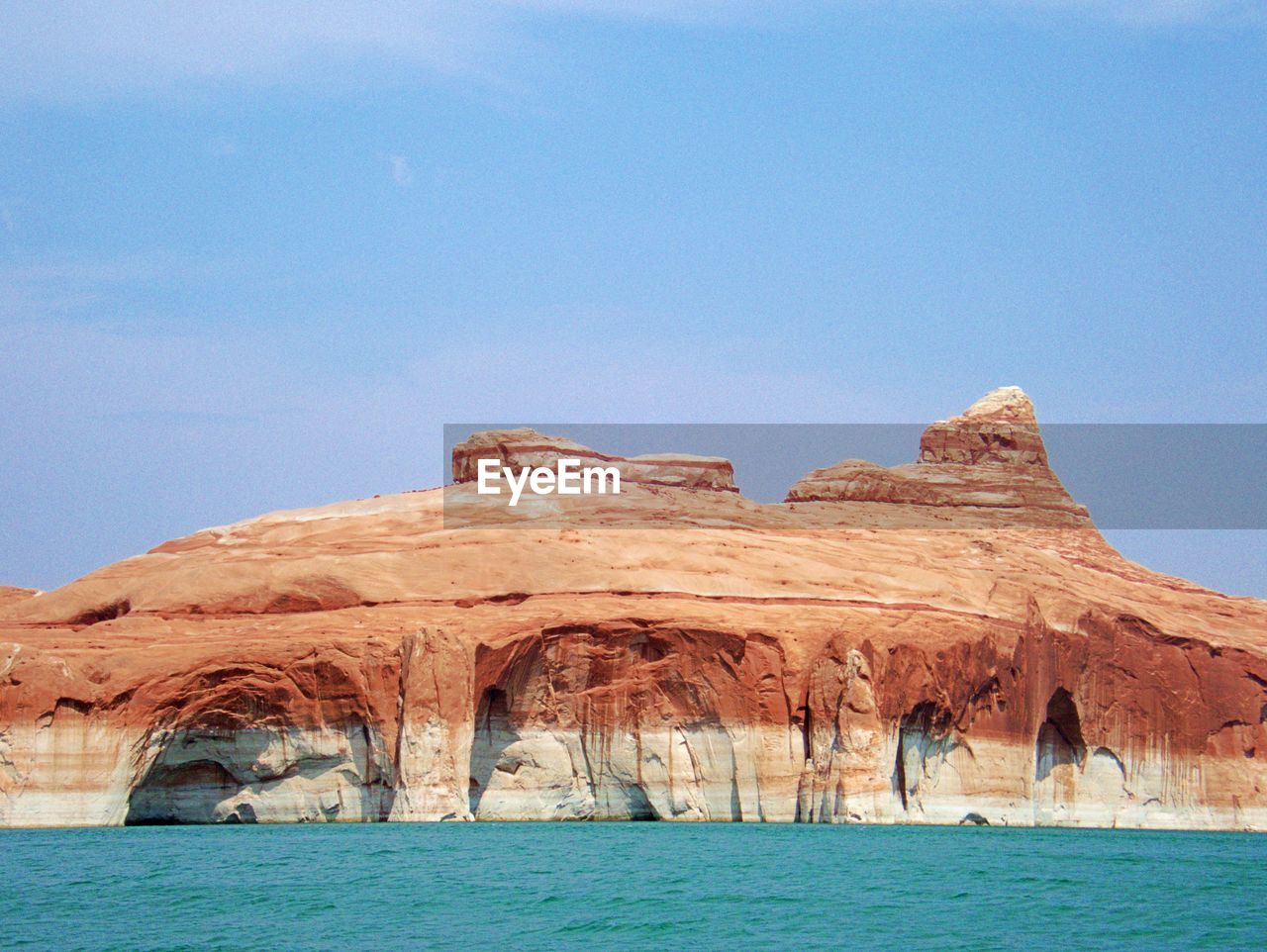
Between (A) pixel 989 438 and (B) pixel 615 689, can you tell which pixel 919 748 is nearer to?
(B) pixel 615 689

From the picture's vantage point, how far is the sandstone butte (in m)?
58.5

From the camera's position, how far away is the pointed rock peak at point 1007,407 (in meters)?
134

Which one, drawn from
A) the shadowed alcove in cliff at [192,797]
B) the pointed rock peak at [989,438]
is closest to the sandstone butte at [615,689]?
the shadowed alcove in cliff at [192,797]

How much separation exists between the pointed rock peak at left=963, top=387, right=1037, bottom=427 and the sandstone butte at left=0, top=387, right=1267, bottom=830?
139ft

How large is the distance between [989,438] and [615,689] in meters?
75.8

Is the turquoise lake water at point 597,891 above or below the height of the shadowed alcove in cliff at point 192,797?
below

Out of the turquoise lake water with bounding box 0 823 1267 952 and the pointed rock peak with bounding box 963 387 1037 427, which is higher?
the pointed rock peak with bounding box 963 387 1037 427

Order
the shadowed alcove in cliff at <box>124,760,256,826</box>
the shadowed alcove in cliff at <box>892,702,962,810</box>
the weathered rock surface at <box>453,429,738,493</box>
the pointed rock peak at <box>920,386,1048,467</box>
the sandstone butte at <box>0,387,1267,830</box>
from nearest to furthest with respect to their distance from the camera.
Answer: the sandstone butte at <box>0,387,1267,830</box>
the shadowed alcove in cliff at <box>124,760,256,826</box>
the shadowed alcove in cliff at <box>892,702,962,810</box>
the weathered rock surface at <box>453,429,738,493</box>
the pointed rock peak at <box>920,386,1048,467</box>

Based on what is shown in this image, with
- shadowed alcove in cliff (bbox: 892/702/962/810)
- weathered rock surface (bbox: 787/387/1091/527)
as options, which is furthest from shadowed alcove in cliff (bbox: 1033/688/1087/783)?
weathered rock surface (bbox: 787/387/1091/527)

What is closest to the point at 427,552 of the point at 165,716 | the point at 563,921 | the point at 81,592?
the point at 81,592

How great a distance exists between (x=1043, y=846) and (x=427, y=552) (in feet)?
105

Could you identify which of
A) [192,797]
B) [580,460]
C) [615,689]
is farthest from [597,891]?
[580,460]

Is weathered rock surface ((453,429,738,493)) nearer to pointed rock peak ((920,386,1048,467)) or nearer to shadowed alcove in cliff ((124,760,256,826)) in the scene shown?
pointed rock peak ((920,386,1048,467))

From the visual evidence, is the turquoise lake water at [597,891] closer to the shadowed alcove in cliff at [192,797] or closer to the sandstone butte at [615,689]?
the shadowed alcove in cliff at [192,797]
